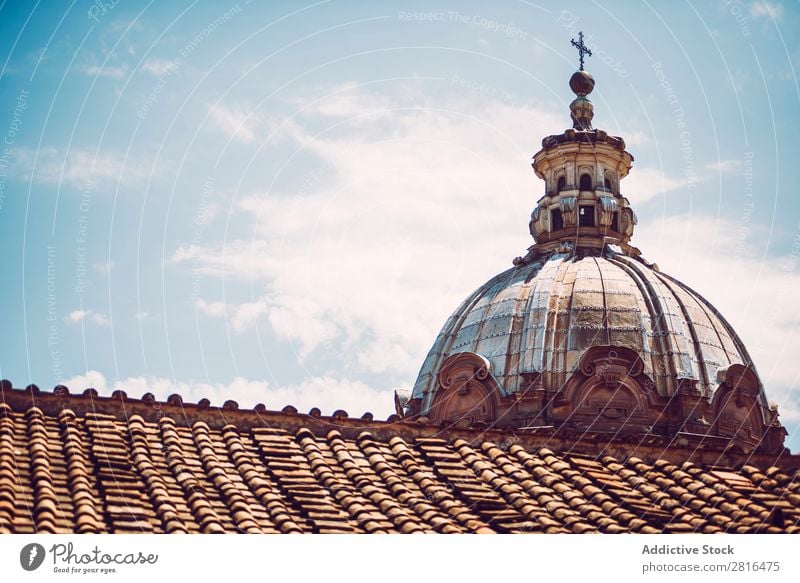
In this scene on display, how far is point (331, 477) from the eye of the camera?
49.3 ft

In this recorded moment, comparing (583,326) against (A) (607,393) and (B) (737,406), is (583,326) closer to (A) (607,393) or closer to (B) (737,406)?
(A) (607,393)

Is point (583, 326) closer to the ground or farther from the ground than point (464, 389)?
farther from the ground

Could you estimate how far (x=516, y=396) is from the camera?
33.2m

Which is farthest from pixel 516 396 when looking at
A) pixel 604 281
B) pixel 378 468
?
pixel 378 468

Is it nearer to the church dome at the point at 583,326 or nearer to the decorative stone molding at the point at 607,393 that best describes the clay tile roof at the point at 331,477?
the decorative stone molding at the point at 607,393

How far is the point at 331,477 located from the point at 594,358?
60.4 ft

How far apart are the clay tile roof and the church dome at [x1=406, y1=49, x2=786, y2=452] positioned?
14.3 meters

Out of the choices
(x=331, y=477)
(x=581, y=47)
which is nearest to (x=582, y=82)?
(x=581, y=47)

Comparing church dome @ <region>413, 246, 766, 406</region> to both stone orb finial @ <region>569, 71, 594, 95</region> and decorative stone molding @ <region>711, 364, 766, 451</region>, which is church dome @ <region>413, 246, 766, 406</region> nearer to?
decorative stone molding @ <region>711, 364, 766, 451</region>

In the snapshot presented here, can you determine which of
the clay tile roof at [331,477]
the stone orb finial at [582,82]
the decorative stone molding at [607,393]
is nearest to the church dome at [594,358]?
the decorative stone molding at [607,393]

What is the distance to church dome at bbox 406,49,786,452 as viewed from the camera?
107 ft

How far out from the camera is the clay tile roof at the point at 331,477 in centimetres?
1355

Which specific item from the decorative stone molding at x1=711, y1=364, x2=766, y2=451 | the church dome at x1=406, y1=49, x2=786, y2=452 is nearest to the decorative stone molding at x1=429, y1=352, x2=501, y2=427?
the church dome at x1=406, y1=49, x2=786, y2=452

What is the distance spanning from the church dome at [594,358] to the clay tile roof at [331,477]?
46.8ft
